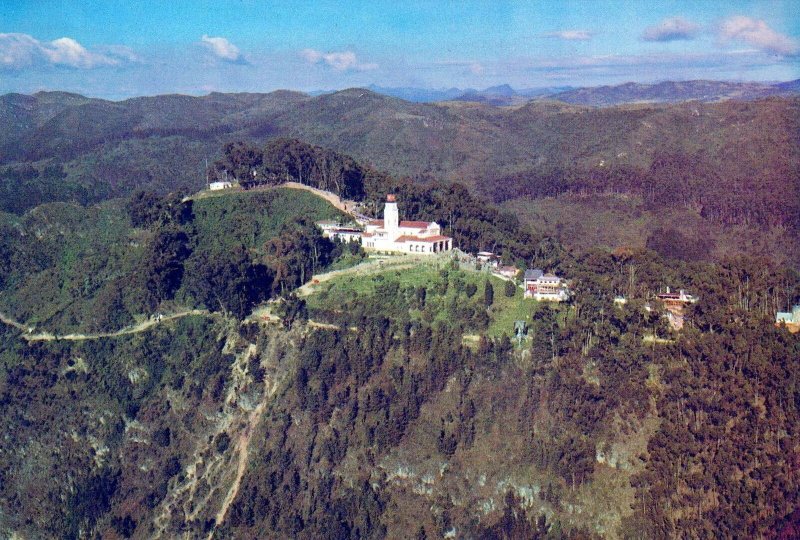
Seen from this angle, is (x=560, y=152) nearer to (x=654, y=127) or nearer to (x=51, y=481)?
(x=654, y=127)

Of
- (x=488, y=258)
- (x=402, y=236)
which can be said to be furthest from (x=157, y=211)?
(x=488, y=258)

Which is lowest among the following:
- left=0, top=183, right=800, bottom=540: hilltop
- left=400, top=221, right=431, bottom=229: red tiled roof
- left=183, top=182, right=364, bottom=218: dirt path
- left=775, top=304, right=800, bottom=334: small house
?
left=0, top=183, right=800, bottom=540: hilltop

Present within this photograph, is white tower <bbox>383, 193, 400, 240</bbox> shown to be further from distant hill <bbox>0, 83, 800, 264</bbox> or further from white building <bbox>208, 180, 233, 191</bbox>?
distant hill <bbox>0, 83, 800, 264</bbox>

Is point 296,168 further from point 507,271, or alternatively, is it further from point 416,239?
point 507,271

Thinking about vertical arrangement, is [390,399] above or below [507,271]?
below

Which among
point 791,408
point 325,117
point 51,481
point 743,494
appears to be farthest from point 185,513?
point 325,117

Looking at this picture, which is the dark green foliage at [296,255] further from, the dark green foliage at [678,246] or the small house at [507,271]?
the dark green foliage at [678,246]

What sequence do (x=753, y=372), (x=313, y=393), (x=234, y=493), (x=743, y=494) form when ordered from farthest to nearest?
(x=313, y=393) < (x=234, y=493) < (x=753, y=372) < (x=743, y=494)

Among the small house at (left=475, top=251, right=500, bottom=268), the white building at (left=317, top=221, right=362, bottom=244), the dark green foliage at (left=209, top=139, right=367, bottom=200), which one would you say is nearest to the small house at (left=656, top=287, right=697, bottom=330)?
the small house at (left=475, top=251, right=500, bottom=268)
